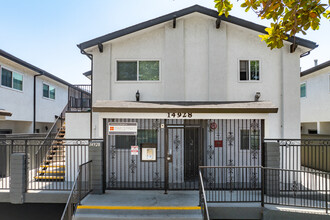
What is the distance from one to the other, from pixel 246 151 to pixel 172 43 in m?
4.93

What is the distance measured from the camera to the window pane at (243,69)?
9867mm

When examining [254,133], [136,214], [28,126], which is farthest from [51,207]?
[28,126]

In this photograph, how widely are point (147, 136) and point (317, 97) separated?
10962mm

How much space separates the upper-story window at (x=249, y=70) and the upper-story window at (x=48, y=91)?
13155mm

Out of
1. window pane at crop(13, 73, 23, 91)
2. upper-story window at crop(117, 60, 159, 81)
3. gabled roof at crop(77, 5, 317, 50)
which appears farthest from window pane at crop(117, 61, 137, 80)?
window pane at crop(13, 73, 23, 91)

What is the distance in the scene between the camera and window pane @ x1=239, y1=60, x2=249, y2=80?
987 cm

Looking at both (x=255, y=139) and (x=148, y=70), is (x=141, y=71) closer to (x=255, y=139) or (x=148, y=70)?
(x=148, y=70)

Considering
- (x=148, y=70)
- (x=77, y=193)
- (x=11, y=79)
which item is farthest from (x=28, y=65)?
(x=77, y=193)

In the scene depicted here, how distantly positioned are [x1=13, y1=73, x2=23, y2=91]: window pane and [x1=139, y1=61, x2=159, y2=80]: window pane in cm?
810

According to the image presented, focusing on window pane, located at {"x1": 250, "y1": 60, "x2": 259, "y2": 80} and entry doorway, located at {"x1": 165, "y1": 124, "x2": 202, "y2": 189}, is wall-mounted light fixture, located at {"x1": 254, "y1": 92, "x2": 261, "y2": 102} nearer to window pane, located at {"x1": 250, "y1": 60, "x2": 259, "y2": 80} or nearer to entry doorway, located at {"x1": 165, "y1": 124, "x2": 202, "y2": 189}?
window pane, located at {"x1": 250, "y1": 60, "x2": 259, "y2": 80}

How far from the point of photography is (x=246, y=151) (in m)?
9.07

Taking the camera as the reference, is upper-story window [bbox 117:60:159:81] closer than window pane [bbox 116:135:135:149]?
No

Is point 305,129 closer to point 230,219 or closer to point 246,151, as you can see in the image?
point 246,151

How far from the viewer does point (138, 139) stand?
9562 mm
